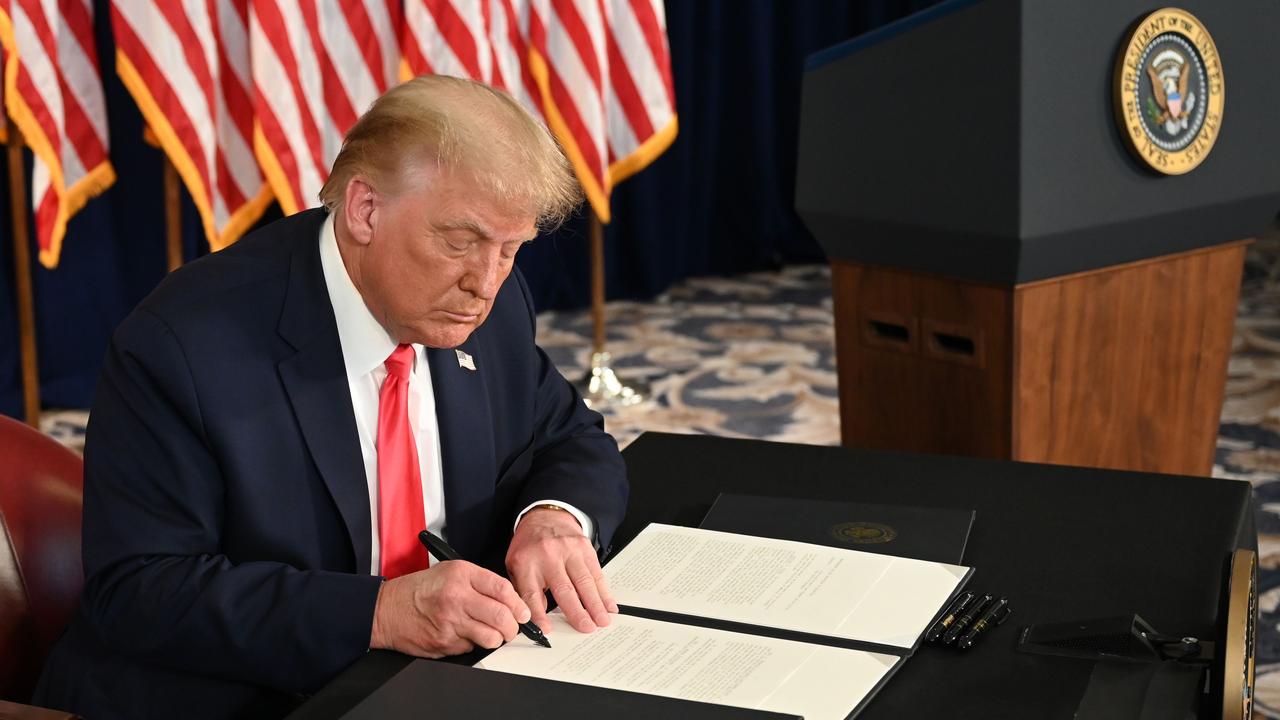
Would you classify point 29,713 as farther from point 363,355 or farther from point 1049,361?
point 1049,361

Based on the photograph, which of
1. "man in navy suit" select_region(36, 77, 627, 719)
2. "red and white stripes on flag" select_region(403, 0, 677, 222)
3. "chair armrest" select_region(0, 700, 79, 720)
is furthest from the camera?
"red and white stripes on flag" select_region(403, 0, 677, 222)

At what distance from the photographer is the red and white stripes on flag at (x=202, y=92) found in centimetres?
397

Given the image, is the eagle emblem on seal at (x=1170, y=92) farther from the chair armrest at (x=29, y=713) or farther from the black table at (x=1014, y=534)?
the chair armrest at (x=29, y=713)

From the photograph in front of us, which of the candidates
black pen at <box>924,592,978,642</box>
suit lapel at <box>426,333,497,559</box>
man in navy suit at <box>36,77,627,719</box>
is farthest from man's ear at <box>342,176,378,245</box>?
black pen at <box>924,592,978,642</box>

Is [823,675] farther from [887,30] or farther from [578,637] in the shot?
[887,30]

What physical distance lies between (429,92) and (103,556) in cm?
57

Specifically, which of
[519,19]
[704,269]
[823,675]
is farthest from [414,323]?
[704,269]

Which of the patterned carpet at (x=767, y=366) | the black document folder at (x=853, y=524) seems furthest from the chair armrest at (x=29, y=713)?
the patterned carpet at (x=767, y=366)

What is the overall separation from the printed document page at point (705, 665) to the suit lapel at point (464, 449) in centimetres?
37

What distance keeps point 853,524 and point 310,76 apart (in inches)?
120

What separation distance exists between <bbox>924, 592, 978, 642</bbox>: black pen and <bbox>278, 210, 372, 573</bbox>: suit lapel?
2.04ft

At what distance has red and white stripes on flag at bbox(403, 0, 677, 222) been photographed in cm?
429

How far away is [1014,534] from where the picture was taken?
1.54 metres

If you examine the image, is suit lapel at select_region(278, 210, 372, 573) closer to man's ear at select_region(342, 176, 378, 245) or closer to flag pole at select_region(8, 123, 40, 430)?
man's ear at select_region(342, 176, 378, 245)
